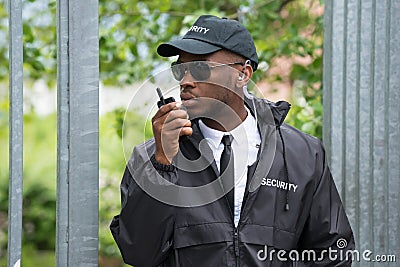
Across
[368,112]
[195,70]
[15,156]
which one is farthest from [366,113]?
[15,156]

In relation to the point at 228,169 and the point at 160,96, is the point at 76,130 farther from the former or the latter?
the point at 228,169

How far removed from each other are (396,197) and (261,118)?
667mm

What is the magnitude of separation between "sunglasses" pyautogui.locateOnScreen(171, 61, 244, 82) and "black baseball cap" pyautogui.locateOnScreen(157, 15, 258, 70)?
44 millimetres

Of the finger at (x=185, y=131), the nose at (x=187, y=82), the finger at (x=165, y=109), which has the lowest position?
the finger at (x=185, y=131)

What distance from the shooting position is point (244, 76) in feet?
8.13

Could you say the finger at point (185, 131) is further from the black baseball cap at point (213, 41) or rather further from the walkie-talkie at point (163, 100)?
the black baseball cap at point (213, 41)

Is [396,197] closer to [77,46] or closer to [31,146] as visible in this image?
[77,46]

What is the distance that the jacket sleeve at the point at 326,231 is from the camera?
2.50 metres

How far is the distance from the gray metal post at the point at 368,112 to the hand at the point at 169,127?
838 mm

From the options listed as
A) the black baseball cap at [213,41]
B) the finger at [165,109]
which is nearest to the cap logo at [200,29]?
the black baseball cap at [213,41]

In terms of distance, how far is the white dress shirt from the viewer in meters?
2.43

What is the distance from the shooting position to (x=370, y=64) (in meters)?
2.87

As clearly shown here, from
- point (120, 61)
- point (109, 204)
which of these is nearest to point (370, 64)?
point (120, 61)

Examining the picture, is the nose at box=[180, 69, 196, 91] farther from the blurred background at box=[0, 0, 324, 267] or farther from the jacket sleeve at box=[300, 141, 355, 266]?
the jacket sleeve at box=[300, 141, 355, 266]
